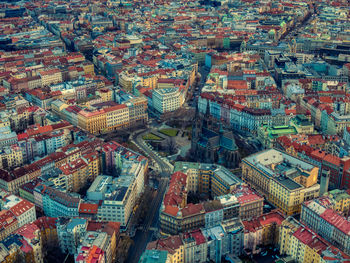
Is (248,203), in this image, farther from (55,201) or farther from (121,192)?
(55,201)

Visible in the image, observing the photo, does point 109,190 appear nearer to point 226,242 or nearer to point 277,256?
point 226,242

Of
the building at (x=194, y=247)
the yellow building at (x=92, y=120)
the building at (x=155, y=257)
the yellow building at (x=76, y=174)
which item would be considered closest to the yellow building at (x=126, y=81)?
the yellow building at (x=92, y=120)

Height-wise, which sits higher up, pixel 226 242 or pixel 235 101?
pixel 235 101

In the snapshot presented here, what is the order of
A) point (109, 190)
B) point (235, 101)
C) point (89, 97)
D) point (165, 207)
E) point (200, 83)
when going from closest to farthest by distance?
1. point (165, 207)
2. point (109, 190)
3. point (235, 101)
4. point (89, 97)
5. point (200, 83)

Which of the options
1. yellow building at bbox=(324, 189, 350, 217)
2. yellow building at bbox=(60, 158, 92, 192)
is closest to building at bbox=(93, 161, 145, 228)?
yellow building at bbox=(60, 158, 92, 192)

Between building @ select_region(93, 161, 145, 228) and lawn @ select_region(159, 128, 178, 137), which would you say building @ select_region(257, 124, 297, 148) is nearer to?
lawn @ select_region(159, 128, 178, 137)

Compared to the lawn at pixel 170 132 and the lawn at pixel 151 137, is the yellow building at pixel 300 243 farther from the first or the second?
the lawn at pixel 170 132

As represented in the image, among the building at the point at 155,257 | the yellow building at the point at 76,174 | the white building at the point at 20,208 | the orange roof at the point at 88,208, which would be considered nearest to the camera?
the building at the point at 155,257

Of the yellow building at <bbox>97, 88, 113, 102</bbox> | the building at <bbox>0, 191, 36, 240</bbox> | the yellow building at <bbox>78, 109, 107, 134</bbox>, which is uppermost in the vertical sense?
the yellow building at <bbox>97, 88, 113, 102</bbox>

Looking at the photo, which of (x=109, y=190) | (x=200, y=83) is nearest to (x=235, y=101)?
(x=200, y=83)
